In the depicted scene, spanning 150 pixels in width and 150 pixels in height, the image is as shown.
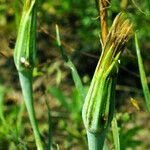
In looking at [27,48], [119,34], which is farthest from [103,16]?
[27,48]

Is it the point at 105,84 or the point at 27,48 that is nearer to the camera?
the point at 105,84

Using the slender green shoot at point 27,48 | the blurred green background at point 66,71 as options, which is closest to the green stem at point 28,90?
the slender green shoot at point 27,48

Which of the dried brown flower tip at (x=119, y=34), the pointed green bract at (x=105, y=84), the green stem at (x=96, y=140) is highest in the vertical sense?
the dried brown flower tip at (x=119, y=34)

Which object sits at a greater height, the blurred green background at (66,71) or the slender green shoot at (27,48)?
the slender green shoot at (27,48)

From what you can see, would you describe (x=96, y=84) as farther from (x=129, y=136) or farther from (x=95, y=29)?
(x=95, y=29)

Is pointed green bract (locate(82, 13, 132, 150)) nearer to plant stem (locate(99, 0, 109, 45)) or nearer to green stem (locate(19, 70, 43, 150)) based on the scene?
plant stem (locate(99, 0, 109, 45))

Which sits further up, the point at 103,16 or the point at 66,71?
the point at 103,16

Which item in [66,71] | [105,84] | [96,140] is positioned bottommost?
[66,71]

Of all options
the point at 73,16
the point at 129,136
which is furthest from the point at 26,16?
the point at 73,16

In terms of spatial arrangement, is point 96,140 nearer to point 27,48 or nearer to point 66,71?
point 27,48

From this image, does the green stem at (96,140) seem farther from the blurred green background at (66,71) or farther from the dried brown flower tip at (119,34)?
the blurred green background at (66,71)

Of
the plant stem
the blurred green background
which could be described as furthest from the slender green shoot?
the blurred green background
